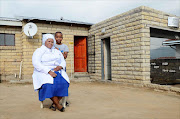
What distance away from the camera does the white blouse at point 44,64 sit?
129 inches

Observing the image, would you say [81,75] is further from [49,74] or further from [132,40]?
[49,74]

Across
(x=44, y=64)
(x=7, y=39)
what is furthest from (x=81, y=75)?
(x=44, y=64)

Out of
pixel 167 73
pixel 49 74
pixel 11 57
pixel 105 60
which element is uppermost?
pixel 11 57

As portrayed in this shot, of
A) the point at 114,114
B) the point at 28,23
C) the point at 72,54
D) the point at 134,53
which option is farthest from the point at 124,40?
the point at 114,114

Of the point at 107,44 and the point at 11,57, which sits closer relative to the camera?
the point at 107,44

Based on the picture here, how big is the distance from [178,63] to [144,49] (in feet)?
6.58

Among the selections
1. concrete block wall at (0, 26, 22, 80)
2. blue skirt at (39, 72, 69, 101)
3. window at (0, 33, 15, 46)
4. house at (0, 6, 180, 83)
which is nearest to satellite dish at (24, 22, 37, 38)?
house at (0, 6, 180, 83)

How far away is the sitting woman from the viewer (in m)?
3.24

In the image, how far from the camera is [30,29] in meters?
8.99

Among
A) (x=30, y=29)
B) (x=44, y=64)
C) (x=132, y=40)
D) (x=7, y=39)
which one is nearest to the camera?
(x=44, y=64)

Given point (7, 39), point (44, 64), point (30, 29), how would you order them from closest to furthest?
point (44, 64), point (30, 29), point (7, 39)

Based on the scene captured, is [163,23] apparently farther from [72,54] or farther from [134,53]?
[72,54]

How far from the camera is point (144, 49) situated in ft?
22.9

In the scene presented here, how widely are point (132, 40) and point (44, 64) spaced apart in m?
4.91
